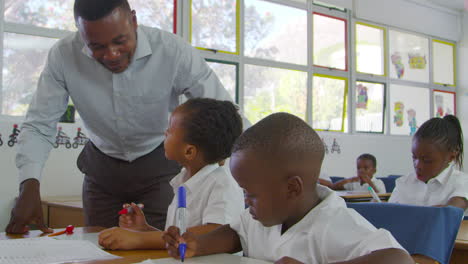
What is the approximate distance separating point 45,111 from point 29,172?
0.29 meters

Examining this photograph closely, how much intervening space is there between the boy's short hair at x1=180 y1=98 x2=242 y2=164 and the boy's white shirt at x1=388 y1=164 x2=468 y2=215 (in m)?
1.35

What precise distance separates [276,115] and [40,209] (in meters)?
0.93

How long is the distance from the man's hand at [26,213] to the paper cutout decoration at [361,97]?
6071mm

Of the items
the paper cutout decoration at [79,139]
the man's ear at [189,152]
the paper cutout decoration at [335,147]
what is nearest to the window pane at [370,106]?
the paper cutout decoration at [335,147]

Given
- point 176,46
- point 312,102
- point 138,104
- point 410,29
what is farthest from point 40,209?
point 410,29

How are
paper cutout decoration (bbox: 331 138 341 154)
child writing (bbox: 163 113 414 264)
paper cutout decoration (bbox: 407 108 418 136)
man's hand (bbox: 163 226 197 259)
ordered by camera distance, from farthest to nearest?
paper cutout decoration (bbox: 407 108 418 136) < paper cutout decoration (bbox: 331 138 341 154) < man's hand (bbox: 163 226 197 259) < child writing (bbox: 163 113 414 264)

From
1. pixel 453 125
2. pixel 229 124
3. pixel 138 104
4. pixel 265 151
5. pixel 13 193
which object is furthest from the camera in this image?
pixel 13 193

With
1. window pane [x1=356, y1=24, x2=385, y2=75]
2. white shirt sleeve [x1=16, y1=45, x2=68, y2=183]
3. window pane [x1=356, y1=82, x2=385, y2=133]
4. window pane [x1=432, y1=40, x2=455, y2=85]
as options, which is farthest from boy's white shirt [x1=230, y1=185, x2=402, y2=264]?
window pane [x1=432, y1=40, x2=455, y2=85]

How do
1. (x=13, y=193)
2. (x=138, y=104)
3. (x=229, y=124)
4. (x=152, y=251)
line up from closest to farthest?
(x=152, y=251), (x=229, y=124), (x=138, y=104), (x=13, y=193)

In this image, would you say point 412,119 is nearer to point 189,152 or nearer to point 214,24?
point 214,24

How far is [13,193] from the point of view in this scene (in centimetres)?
402

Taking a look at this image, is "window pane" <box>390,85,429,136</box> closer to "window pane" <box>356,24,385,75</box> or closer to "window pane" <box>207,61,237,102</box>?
"window pane" <box>356,24,385,75</box>

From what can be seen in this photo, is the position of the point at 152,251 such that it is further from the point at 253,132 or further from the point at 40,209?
the point at 40,209

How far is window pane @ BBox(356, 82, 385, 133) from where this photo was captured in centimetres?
709
